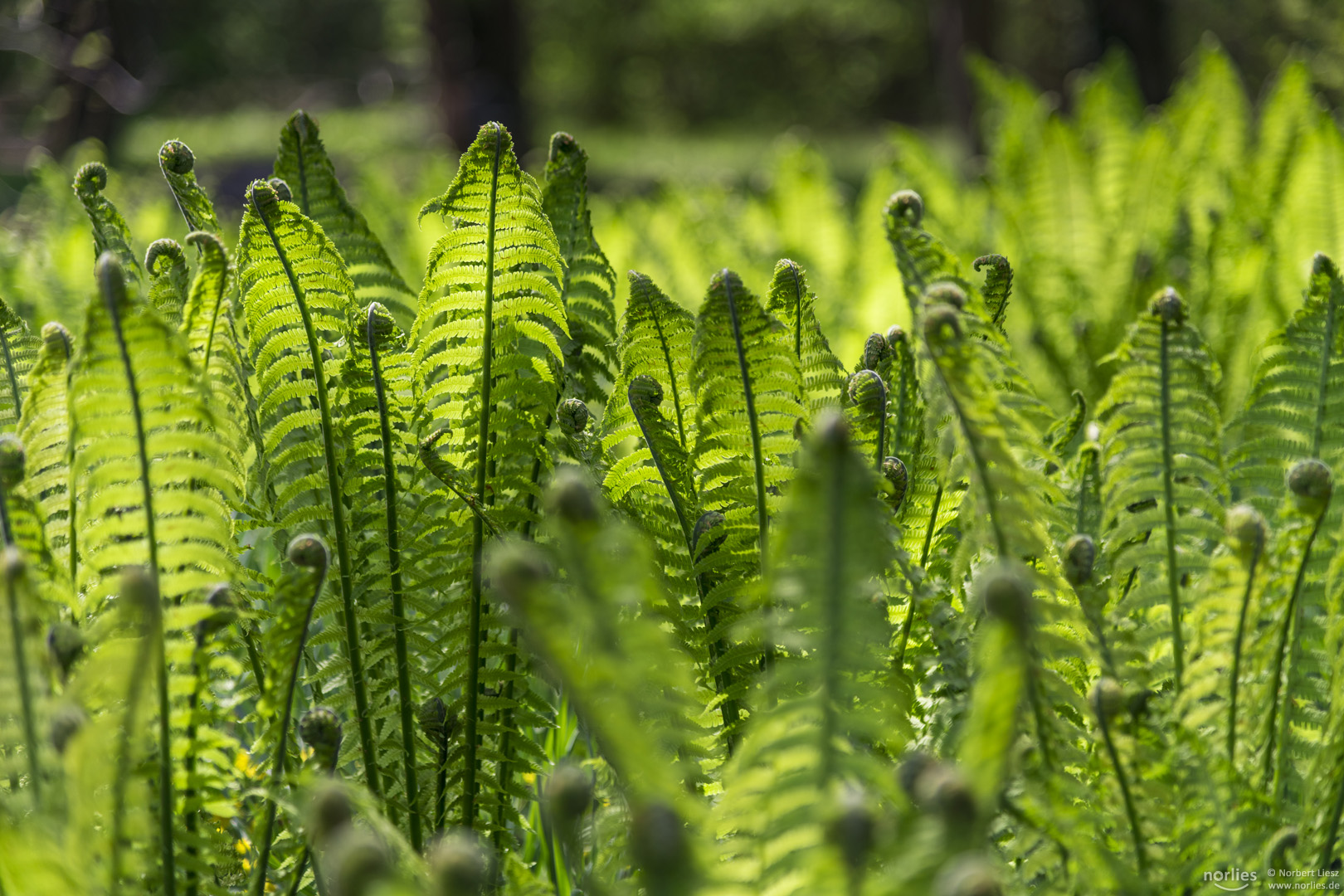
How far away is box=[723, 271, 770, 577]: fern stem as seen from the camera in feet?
2.99

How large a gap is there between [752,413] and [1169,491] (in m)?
0.38

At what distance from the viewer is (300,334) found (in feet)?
3.41

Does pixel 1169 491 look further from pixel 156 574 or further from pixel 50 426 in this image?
pixel 50 426

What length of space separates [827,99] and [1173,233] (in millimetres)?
27220

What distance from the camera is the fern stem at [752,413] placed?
912 millimetres

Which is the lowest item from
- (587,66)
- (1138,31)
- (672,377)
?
(672,377)

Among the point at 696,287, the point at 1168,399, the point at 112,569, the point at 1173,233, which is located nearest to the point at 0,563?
the point at 112,569

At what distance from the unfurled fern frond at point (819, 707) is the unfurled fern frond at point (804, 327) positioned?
0.40 meters

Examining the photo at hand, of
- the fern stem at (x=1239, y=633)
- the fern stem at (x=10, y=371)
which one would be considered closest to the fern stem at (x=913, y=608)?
the fern stem at (x=1239, y=633)

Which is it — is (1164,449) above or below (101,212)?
below

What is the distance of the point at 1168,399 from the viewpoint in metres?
1.00

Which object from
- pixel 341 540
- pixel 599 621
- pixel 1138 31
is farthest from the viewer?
pixel 1138 31

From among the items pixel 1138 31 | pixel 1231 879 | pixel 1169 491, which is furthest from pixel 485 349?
pixel 1138 31

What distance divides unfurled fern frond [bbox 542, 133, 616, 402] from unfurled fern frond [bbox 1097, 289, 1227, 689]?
0.52 m
